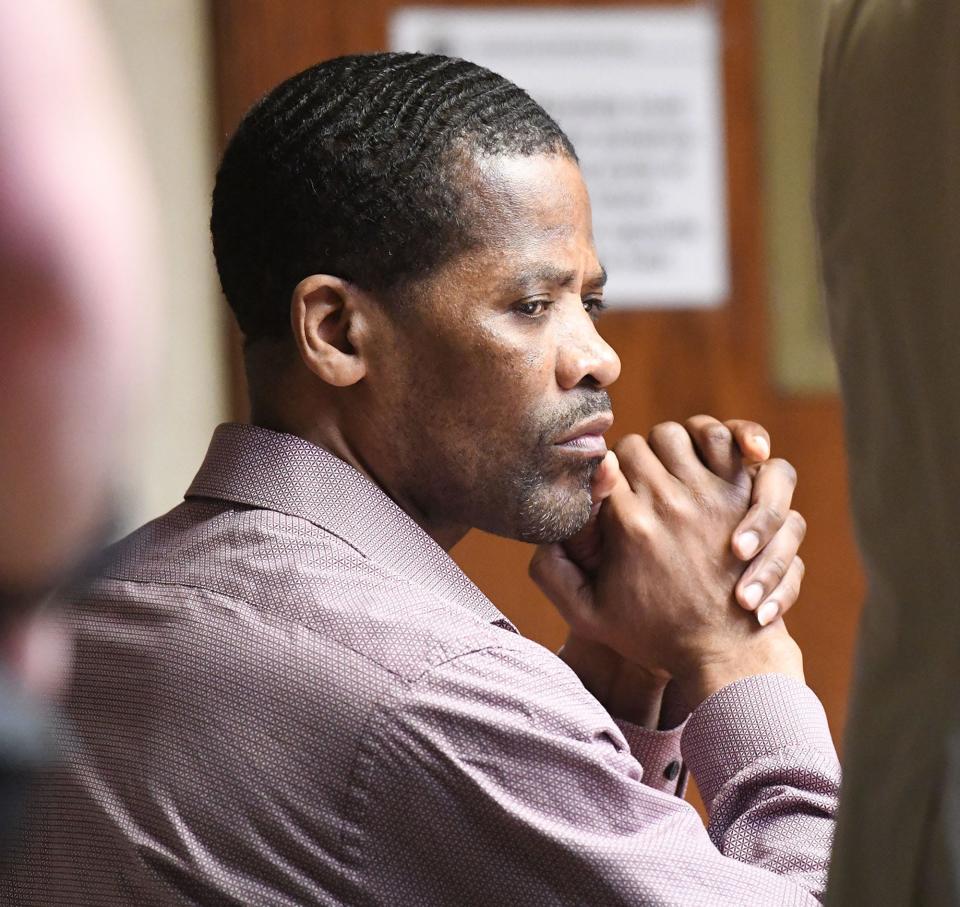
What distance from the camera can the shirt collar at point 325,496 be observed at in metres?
1.06

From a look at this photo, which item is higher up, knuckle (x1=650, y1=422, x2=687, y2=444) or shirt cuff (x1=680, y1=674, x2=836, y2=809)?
knuckle (x1=650, y1=422, x2=687, y2=444)

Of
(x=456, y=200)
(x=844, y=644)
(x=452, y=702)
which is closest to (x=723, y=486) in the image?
(x=456, y=200)

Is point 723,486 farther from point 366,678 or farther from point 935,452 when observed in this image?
point 935,452

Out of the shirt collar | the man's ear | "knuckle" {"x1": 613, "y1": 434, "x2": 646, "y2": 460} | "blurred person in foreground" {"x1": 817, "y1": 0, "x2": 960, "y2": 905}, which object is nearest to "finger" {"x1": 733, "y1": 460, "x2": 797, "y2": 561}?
"knuckle" {"x1": 613, "y1": 434, "x2": 646, "y2": 460}

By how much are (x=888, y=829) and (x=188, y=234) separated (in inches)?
78.0

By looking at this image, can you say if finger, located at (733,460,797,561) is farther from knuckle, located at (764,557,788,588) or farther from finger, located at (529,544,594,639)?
finger, located at (529,544,594,639)

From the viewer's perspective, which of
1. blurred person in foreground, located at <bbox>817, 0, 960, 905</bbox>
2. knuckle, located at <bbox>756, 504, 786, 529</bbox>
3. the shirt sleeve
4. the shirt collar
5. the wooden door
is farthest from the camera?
the wooden door

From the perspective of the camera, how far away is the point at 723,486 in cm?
131

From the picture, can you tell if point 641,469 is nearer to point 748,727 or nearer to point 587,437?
point 587,437

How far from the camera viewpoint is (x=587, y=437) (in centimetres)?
120

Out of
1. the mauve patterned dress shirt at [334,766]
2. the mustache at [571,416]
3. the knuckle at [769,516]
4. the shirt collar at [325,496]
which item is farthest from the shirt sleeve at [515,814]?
the knuckle at [769,516]

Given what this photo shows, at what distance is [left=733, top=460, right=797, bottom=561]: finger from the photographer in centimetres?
125

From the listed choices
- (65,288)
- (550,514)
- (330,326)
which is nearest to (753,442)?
(550,514)

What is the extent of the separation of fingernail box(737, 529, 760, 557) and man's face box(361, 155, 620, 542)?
0.16m
